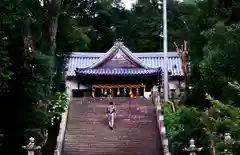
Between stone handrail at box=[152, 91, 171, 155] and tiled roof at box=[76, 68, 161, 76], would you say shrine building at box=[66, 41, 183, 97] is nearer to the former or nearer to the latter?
tiled roof at box=[76, 68, 161, 76]

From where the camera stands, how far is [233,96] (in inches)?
596

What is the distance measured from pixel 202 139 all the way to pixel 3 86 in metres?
6.99

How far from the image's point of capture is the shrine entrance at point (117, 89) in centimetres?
3438

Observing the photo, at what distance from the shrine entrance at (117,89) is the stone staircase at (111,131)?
332 inches

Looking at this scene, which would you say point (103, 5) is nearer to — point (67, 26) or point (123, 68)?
point (123, 68)

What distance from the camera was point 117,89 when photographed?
3494cm

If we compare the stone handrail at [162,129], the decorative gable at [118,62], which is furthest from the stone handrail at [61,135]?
the decorative gable at [118,62]

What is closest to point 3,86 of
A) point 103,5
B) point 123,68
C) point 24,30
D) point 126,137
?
point 24,30

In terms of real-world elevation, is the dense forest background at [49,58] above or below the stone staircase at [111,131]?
above

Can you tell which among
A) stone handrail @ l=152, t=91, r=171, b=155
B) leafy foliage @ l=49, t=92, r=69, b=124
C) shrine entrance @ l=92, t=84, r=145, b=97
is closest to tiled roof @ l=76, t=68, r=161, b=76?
shrine entrance @ l=92, t=84, r=145, b=97

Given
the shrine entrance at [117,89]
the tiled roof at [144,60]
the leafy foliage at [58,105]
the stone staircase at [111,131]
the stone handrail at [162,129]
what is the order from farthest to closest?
the tiled roof at [144,60] → the shrine entrance at [117,89] → the leafy foliage at [58,105] → the stone staircase at [111,131] → the stone handrail at [162,129]

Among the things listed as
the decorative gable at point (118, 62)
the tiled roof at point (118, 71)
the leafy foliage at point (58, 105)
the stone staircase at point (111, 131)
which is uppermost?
the decorative gable at point (118, 62)

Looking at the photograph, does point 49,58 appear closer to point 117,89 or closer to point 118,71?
point 118,71

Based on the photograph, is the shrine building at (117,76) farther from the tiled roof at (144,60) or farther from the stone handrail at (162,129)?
the stone handrail at (162,129)
